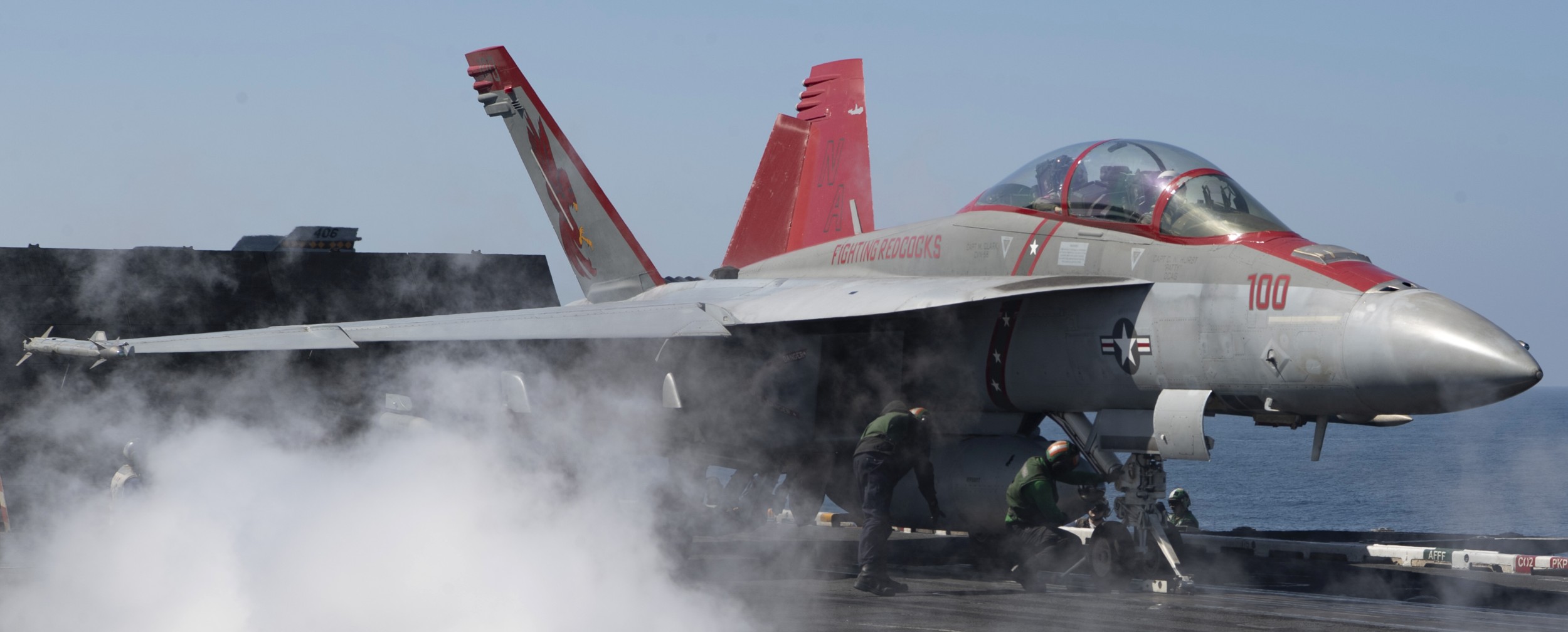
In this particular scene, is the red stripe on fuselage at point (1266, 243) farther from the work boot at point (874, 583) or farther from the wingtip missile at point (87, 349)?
the wingtip missile at point (87, 349)

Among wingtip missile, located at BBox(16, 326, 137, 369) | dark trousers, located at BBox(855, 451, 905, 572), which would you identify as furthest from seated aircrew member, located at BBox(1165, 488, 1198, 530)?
wingtip missile, located at BBox(16, 326, 137, 369)

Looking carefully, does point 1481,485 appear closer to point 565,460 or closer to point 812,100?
point 812,100

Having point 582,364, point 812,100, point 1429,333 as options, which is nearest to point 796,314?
point 582,364

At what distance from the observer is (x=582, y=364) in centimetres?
1164

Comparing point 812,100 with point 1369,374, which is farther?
point 812,100

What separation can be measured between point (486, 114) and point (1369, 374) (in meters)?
12.5

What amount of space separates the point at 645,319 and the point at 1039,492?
373 cm

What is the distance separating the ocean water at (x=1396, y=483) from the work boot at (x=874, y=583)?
12.3m

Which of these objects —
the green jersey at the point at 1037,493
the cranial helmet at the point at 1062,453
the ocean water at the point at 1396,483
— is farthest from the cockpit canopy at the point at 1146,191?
the ocean water at the point at 1396,483

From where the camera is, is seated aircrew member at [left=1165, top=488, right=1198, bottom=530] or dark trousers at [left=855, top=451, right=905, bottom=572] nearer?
dark trousers at [left=855, top=451, right=905, bottom=572]

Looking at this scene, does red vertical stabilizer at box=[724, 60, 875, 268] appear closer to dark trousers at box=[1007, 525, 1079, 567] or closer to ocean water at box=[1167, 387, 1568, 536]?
dark trousers at box=[1007, 525, 1079, 567]

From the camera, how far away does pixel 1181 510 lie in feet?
49.6

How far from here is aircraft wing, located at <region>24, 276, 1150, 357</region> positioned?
10.1 metres

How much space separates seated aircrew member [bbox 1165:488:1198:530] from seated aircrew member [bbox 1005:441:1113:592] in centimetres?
495
